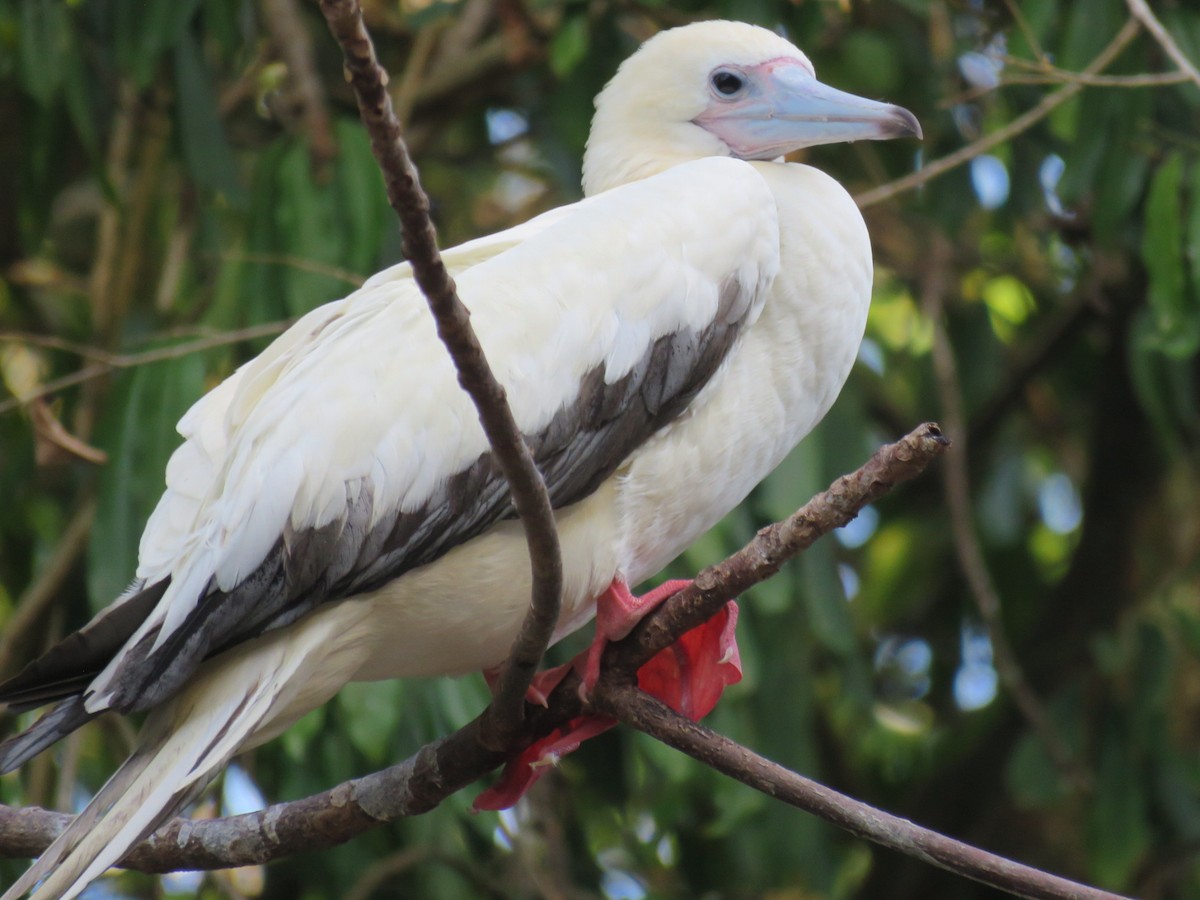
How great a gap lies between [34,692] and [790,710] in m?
2.28

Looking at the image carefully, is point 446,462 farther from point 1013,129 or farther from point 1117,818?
point 1117,818

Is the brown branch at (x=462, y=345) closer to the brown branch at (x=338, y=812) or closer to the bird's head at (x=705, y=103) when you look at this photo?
the brown branch at (x=338, y=812)

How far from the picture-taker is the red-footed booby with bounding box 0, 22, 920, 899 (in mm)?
2652

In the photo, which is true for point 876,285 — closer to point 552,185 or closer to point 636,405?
point 552,185

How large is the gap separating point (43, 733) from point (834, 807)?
4.10ft

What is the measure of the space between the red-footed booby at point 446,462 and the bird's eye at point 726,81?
356mm

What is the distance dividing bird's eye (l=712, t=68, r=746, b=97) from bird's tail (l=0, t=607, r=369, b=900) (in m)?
1.48

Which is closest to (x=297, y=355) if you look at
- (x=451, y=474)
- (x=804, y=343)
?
(x=451, y=474)

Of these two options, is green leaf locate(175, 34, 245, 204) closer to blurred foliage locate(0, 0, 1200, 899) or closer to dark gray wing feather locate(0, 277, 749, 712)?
blurred foliage locate(0, 0, 1200, 899)

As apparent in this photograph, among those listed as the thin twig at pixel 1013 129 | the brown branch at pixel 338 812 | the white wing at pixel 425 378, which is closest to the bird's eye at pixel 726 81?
the white wing at pixel 425 378

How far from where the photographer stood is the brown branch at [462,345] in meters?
1.78

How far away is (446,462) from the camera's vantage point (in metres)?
2.74

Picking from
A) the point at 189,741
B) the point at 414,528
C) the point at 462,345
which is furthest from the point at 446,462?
the point at 462,345

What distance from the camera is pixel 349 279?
4043 mm
